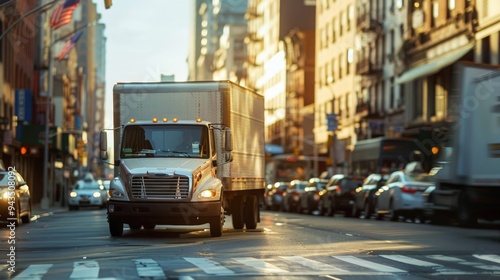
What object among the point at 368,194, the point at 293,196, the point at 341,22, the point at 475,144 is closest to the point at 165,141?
the point at 475,144

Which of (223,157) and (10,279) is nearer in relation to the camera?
(10,279)

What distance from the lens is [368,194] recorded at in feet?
138

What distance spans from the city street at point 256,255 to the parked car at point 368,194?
46.6 ft

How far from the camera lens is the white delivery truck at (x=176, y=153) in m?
23.1

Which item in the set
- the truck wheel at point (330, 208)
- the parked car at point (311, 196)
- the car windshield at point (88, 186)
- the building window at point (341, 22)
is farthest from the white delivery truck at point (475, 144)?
the building window at point (341, 22)

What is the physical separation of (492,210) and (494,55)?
25504mm

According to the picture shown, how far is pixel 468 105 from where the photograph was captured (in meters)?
24.9

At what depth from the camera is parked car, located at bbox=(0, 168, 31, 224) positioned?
29.1 meters

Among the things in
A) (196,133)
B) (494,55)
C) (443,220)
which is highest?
(494,55)

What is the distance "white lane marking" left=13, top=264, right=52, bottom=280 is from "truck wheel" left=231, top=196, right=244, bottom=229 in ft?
36.3

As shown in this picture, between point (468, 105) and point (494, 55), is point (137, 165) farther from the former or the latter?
point (494, 55)

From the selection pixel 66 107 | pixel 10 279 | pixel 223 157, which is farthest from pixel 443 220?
pixel 66 107

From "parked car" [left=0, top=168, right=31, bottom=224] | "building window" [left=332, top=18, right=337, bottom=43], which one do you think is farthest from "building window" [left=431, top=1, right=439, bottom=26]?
"parked car" [left=0, top=168, right=31, bottom=224]

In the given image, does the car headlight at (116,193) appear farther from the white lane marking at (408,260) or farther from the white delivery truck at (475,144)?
the white delivery truck at (475,144)
